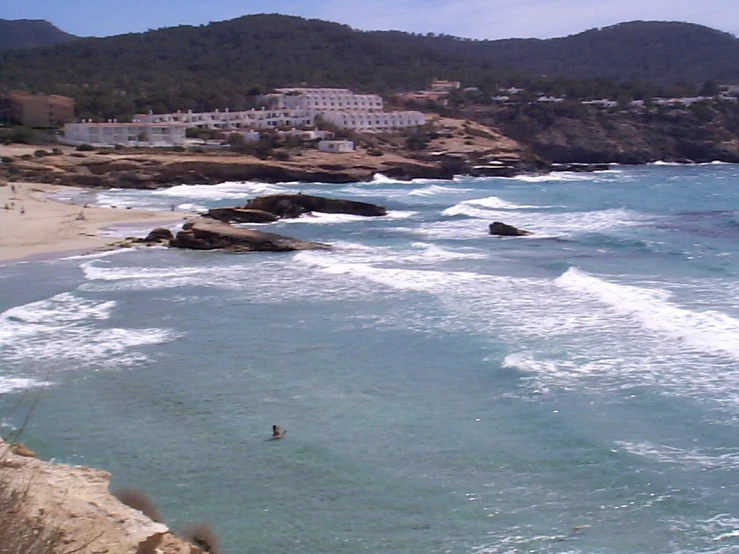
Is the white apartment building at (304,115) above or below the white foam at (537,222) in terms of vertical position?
above

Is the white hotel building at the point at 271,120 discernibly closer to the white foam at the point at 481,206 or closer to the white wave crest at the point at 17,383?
the white foam at the point at 481,206

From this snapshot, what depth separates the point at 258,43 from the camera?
127 meters

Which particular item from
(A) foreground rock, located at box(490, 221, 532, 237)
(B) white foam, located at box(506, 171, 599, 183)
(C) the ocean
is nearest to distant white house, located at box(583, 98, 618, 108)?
(B) white foam, located at box(506, 171, 599, 183)

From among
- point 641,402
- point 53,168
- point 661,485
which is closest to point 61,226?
point 53,168

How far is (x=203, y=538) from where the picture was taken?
7961mm

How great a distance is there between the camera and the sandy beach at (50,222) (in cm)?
2648

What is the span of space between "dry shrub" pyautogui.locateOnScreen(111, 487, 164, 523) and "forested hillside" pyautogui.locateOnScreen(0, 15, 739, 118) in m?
62.8

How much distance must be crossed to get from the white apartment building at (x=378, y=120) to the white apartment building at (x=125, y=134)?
16.7 metres

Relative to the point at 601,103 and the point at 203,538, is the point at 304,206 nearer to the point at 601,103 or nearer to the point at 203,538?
the point at 203,538

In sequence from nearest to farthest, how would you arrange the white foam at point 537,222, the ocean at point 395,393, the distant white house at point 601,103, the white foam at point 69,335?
the ocean at point 395,393 → the white foam at point 69,335 → the white foam at point 537,222 → the distant white house at point 601,103

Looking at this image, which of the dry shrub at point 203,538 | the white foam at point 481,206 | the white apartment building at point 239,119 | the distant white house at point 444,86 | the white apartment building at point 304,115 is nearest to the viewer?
the dry shrub at point 203,538

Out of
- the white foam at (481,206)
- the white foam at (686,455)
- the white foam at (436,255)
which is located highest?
the white foam at (481,206)

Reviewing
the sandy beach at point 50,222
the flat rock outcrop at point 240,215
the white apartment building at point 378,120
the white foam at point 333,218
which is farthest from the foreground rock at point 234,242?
the white apartment building at point 378,120

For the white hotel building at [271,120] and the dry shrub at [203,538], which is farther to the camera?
the white hotel building at [271,120]
